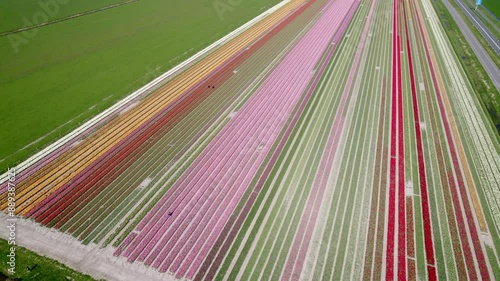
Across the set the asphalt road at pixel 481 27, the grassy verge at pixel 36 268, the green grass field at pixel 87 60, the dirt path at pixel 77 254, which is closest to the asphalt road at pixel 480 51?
the asphalt road at pixel 481 27

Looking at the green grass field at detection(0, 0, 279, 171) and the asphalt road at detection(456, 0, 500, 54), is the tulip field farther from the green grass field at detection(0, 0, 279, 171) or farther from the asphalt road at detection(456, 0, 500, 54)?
A: the asphalt road at detection(456, 0, 500, 54)

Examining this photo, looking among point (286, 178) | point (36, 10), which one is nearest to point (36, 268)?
point (286, 178)

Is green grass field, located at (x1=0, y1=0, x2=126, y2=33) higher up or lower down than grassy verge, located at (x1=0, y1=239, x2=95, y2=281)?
higher up

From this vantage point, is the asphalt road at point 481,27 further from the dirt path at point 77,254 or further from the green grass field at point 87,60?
the dirt path at point 77,254

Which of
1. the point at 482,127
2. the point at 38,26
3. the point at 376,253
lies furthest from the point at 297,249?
the point at 38,26

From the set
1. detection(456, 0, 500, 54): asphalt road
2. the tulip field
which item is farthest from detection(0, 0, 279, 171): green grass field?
detection(456, 0, 500, 54): asphalt road

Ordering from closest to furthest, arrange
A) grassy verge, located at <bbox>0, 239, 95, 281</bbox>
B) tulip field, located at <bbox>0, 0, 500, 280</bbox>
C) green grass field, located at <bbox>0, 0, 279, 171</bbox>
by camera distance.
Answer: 1. grassy verge, located at <bbox>0, 239, 95, 281</bbox>
2. tulip field, located at <bbox>0, 0, 500, 280</bbox>
3. green grass field, located at <bbox>0, 0, 279, 171</bbox>
